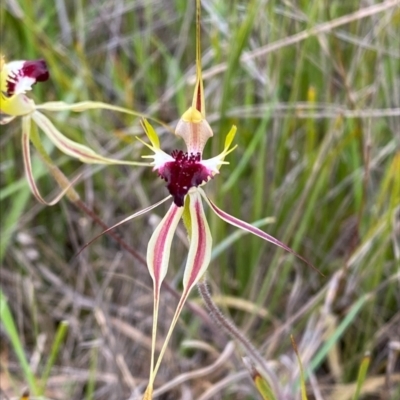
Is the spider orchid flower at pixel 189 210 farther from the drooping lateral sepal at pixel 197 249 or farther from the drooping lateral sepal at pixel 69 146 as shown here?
the drooping lateral sepal at pixel 69 146

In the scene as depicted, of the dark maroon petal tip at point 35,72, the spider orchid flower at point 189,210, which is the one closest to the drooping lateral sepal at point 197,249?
the spider orchid flower at point 189,210

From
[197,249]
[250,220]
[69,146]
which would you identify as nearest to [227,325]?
[197,249]

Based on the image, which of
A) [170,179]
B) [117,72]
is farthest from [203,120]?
[117,72]

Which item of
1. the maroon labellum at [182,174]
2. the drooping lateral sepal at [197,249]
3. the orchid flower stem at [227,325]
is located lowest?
the orchid flower stem at [227,325]

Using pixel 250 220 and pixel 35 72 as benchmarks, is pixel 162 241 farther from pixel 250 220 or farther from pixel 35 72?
pixel 250 220

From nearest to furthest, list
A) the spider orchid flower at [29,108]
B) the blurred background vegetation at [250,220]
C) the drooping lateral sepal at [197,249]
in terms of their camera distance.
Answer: the drooping lateral sepal at [197,249]
the spider orchid flower at [29,108]
the blurred background vegetation at [250,220]

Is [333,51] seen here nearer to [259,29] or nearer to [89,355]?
[259,29]

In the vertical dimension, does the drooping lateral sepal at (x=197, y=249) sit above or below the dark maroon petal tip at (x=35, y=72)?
below

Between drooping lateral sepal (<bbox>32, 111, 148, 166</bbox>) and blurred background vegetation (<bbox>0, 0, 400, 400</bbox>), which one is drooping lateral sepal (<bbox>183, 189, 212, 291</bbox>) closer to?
drooping lateral sepal (<bbox>32, 111, 148, 166</bbox>)

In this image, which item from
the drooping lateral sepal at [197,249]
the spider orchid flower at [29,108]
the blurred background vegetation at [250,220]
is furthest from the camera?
the blurred background vegetation at [250,220]
